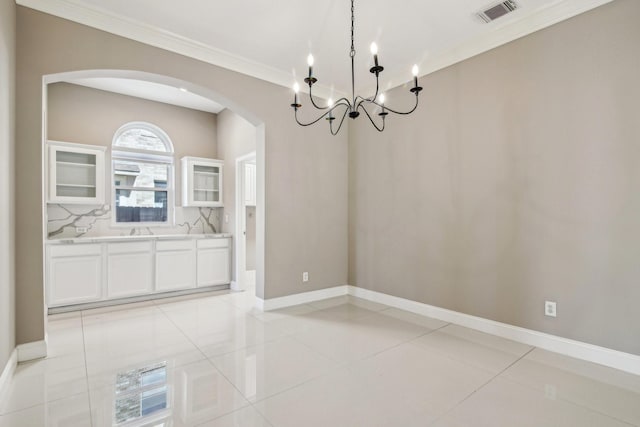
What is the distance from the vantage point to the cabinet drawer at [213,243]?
498cm

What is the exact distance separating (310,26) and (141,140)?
3663 millimetres

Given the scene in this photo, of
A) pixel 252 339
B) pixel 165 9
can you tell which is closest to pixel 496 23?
pixel 165 9

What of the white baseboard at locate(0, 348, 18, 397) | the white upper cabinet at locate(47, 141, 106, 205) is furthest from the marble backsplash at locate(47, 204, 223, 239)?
the white baseboard at locate(0, 348, 18, 397)

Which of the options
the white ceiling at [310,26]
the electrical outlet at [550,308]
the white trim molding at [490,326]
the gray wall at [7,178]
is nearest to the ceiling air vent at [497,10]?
the white ceiling at [310,26]

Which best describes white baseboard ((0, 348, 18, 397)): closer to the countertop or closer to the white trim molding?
the countertop

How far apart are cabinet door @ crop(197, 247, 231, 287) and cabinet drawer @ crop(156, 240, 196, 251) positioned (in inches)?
6.6

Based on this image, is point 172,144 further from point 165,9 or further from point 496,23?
point 496,23

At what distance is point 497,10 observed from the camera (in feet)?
9.02

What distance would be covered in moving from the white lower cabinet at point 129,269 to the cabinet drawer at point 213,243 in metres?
0.73

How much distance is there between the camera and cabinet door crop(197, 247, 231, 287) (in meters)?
4.96

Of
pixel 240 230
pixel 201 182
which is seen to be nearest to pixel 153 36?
pixel 201 182

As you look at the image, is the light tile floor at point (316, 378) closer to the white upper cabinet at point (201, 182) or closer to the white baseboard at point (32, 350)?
the white baseboard at point (32, 350)

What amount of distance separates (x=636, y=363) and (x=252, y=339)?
123 inches

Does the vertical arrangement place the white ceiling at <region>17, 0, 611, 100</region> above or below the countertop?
above
